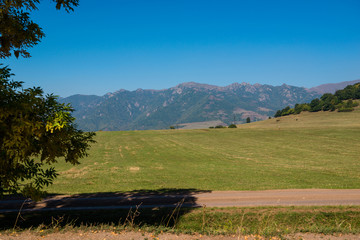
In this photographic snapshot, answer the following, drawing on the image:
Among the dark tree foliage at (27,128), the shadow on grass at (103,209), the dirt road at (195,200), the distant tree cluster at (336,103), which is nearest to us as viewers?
the dark tree foliage at (27,128)

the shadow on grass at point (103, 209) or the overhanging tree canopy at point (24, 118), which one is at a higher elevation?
the overhanging tree canopy at point (24, 118)

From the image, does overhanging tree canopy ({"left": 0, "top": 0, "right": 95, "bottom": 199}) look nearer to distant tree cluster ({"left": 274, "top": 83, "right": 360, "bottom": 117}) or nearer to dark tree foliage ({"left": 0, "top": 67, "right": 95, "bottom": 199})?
dark tree foliage ({"left": 0, "top": 67, "right": 95, "bottom": 199})

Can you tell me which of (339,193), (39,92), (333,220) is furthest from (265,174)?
(39,92)

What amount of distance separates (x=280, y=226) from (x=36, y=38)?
16.3m

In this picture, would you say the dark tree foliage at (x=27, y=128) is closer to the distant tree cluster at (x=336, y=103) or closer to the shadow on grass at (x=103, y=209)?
the shadow on grass at (x=103, y=209)

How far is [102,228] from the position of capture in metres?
12.4

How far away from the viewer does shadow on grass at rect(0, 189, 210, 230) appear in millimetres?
14605

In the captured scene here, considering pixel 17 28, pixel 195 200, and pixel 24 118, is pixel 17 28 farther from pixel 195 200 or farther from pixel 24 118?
pixel 195 200

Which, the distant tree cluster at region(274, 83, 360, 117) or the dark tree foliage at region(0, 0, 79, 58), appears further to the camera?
the distant tree cluster at region(274, 83, 360, 117)

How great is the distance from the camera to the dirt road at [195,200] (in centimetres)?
1744

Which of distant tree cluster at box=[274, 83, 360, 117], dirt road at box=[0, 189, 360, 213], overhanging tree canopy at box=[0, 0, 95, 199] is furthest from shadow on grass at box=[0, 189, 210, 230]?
distant tree cluster at box=[274, 83, 360, 117]

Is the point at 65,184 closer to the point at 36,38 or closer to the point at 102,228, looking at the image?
the point at 102,228

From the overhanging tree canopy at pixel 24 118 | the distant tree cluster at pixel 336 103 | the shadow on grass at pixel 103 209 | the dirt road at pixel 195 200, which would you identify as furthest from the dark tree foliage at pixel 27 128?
the distant tree cluster at pixel 336 103

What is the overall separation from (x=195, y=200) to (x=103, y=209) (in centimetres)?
651
